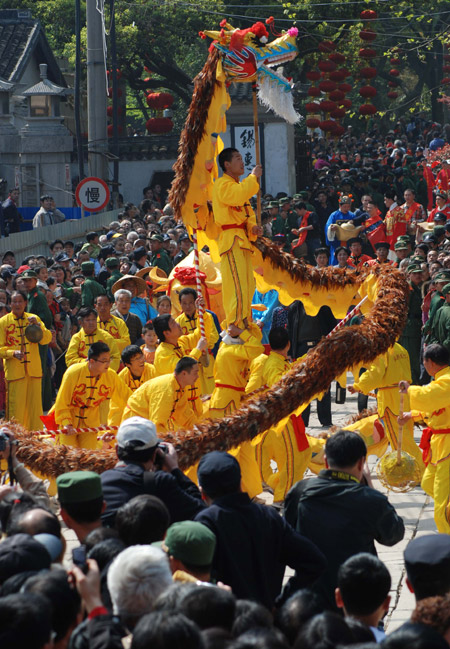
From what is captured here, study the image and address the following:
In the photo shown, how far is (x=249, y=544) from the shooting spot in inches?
180

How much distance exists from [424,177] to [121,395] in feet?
50.6

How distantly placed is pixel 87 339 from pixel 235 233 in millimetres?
2464

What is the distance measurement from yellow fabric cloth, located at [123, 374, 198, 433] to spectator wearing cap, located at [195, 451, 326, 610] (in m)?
3.26

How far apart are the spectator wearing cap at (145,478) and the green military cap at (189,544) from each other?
797 millimetres

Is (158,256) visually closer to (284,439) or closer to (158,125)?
(284,439)

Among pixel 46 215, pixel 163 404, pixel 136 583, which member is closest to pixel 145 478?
pixel 136 583

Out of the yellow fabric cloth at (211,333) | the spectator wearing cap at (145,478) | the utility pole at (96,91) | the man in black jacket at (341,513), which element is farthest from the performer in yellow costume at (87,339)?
the utility pole at (96,91)

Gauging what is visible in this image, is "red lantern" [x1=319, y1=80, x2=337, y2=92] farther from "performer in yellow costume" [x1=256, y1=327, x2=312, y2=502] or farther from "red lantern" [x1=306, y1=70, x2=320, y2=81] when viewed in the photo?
"performer in yellow costume" [x1=256, y1=327, x2=312, y2=502]

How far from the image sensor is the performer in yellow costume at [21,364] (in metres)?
11.1

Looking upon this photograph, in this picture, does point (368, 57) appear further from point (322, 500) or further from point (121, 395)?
point (322, 500)

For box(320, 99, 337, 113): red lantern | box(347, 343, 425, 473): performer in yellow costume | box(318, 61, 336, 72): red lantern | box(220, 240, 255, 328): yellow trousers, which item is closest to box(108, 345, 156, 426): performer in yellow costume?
box(220, 240, 255, 328): yellow trousers

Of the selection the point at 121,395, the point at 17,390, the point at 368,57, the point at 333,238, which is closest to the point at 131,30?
the point at 368,57

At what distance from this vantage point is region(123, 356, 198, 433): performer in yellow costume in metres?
7.90

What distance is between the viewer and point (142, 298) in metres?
12.7
